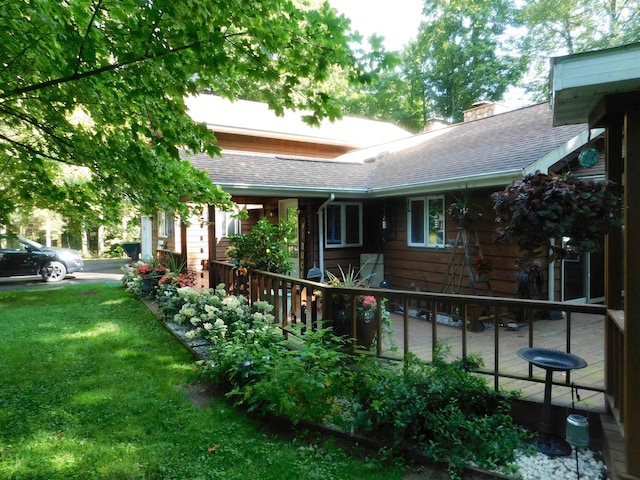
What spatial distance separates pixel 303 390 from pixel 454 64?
27.3 meters

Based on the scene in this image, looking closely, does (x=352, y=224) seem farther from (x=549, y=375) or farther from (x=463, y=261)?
(x=549, y=375)

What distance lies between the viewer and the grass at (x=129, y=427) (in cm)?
284

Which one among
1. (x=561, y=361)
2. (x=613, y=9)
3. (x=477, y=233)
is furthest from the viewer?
(x=613, y=9)

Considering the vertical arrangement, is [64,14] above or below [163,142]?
above

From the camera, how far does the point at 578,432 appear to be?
281 cm

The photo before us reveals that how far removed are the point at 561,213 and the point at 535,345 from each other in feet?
10.9

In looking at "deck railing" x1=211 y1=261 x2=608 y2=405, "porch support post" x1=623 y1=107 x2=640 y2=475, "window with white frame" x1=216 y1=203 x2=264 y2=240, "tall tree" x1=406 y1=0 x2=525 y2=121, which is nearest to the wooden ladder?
"deck railing" x1=211 y1=261 x2=608 y2=405

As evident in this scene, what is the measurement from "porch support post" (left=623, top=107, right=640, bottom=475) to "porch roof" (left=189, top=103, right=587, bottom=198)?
360 centimetres

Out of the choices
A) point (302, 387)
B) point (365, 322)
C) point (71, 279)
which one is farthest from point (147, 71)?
point (71, 279)

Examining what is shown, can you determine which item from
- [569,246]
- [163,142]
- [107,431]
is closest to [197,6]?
[163,142]

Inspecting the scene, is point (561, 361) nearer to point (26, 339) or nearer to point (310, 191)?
point (310, 191)

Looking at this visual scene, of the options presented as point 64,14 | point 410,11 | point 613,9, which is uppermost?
point 410,11

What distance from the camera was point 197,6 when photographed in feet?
8.31

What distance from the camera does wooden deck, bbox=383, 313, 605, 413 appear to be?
346 cm
